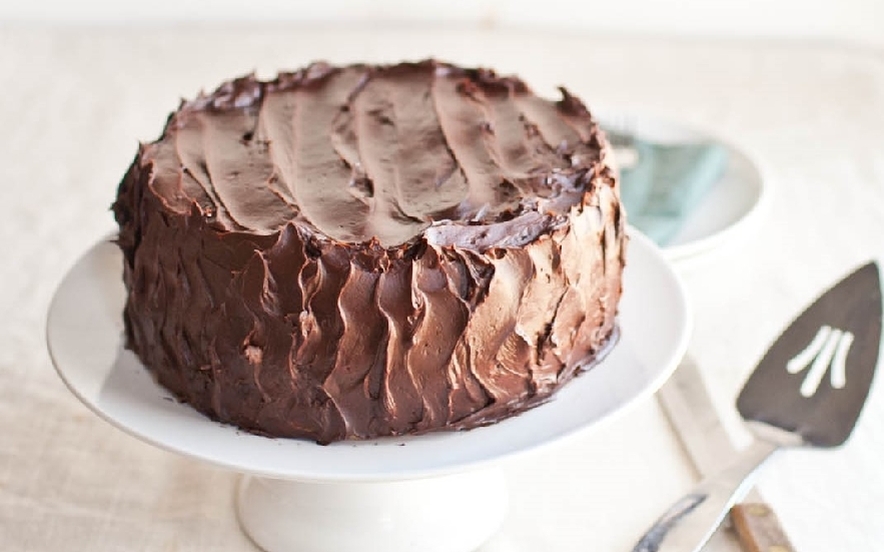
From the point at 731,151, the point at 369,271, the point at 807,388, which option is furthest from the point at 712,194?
the point at 369,271

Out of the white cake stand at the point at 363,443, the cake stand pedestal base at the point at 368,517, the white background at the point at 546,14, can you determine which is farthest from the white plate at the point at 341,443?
the white background at the point at 546,14

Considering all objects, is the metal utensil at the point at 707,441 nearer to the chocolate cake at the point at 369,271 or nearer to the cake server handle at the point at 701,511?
→ the cake server handle at the point at 701,511

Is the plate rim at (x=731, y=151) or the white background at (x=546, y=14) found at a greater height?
the plate rim at (x=731, y=151)

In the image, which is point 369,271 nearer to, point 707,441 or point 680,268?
point 707,441

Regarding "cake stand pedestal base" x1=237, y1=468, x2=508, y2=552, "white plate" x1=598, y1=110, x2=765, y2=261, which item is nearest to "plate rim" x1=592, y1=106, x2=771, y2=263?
"white plate" x1=598, y1=110, x2=765, y2=261

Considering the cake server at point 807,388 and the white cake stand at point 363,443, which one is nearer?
the white cake stand at point 363,443

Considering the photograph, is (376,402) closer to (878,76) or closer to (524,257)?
(524,257)
